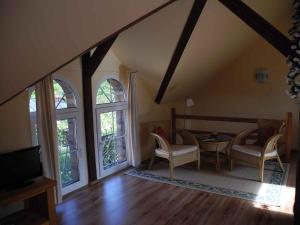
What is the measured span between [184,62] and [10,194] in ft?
10.6

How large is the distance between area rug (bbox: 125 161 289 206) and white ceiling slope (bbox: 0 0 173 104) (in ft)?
9.55

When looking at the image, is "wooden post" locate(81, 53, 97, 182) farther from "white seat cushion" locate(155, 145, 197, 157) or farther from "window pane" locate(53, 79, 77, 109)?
"white seat cushion" locate(155, 145, 197, 157)

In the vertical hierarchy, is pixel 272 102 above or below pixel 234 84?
below

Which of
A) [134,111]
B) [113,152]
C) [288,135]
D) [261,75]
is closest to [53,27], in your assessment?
[134,111]

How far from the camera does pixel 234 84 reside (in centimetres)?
647

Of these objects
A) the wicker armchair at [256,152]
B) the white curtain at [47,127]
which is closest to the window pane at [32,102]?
the white curtain at [47,127]

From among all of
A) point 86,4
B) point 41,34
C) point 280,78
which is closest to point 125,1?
point 86,4

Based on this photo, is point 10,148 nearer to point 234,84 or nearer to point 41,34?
point 41,34

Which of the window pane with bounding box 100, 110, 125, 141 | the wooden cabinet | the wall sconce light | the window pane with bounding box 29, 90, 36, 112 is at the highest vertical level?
the wall sconce light

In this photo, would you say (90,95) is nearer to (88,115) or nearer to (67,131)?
(88,115)

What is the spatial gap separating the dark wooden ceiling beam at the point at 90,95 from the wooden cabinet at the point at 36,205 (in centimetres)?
112

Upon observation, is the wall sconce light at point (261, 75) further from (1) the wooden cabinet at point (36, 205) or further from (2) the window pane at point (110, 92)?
(1) the wooden cabinet at point (36, 205)

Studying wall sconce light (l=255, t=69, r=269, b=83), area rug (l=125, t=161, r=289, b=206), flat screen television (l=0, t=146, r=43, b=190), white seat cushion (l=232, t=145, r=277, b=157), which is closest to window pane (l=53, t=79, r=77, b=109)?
flat screen television (l=0, t=146, r=43, b=190)

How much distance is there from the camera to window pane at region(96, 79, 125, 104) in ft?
14.6
